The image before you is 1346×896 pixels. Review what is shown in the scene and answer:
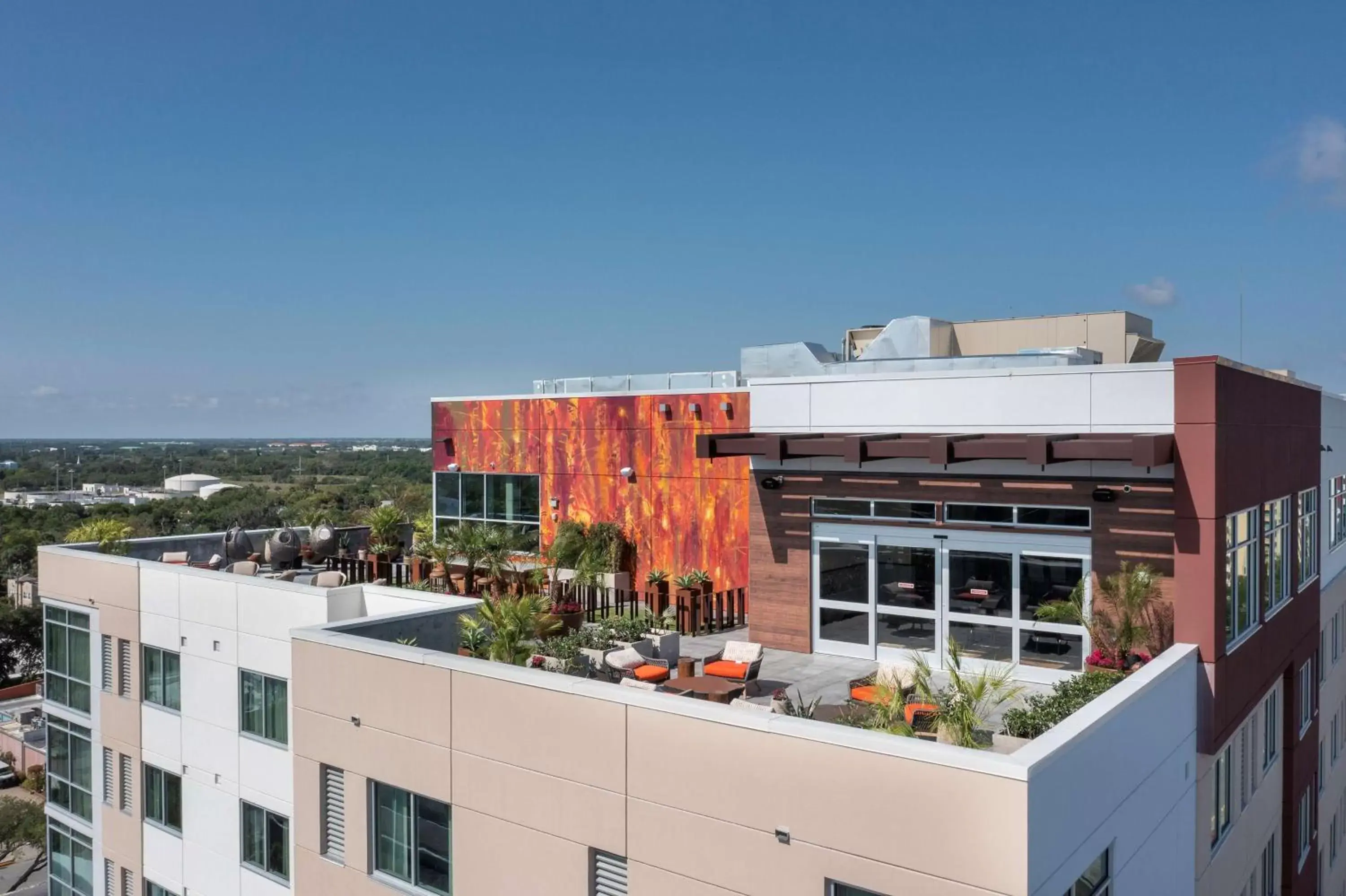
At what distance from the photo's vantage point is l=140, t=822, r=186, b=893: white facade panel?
17156 millimetres

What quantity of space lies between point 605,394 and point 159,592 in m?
10.7

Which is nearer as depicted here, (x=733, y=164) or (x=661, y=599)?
(x=661, y=599)

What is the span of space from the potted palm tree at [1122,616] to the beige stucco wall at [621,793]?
5.59 meters

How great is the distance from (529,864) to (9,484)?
191 m

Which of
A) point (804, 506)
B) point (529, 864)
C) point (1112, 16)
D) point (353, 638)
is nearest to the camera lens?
point (529, 864)

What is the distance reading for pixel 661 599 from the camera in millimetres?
20438

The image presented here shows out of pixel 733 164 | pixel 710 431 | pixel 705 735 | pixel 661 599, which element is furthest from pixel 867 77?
pixel 705 735

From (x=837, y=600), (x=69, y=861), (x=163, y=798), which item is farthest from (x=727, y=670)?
(x=69, y=861)

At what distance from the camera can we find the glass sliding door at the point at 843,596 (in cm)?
1527

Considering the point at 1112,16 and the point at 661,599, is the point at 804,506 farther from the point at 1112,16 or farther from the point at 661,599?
the point at 1112,16

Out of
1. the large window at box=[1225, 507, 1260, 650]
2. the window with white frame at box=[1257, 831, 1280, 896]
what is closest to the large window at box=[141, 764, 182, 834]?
the large window at box=[1225, 507, 1260, 650]

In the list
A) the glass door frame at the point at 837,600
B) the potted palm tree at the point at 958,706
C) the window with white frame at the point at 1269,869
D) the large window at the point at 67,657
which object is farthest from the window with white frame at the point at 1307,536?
the large window at the point at 67,657

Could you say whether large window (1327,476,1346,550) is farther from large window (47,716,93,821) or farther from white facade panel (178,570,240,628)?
large window (47,716,93,821)

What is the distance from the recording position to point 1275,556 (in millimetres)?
15539
